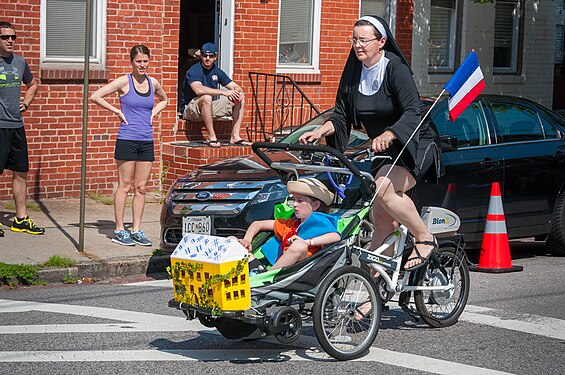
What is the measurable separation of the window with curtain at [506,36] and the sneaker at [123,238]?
1075 cm

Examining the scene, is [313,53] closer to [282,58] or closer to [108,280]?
[282,58]

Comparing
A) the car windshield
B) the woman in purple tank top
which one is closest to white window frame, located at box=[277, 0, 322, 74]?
the car windshield

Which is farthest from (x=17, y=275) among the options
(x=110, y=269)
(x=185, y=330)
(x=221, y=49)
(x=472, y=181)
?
(x=221, y=49)

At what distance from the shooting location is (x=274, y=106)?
50.8ft

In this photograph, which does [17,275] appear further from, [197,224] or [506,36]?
[506,36]

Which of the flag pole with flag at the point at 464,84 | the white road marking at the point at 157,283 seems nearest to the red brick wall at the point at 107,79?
the white road marking at the point at 157,283

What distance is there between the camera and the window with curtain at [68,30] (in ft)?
42.9

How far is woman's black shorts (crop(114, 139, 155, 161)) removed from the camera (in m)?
10.7

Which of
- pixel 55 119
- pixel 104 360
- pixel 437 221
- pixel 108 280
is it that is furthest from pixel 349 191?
pixel 55 119

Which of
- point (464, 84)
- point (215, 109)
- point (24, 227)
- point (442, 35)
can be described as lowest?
point (24, 227)

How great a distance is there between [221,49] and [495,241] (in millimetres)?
6473

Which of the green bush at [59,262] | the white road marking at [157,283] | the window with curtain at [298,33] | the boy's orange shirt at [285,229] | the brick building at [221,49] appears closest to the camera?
the boy's orange shirt at [285,229]

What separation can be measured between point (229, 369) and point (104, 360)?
0.82 m

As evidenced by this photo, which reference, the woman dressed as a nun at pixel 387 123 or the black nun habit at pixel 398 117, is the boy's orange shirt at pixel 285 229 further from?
the black nun habit at pixel 398 117
